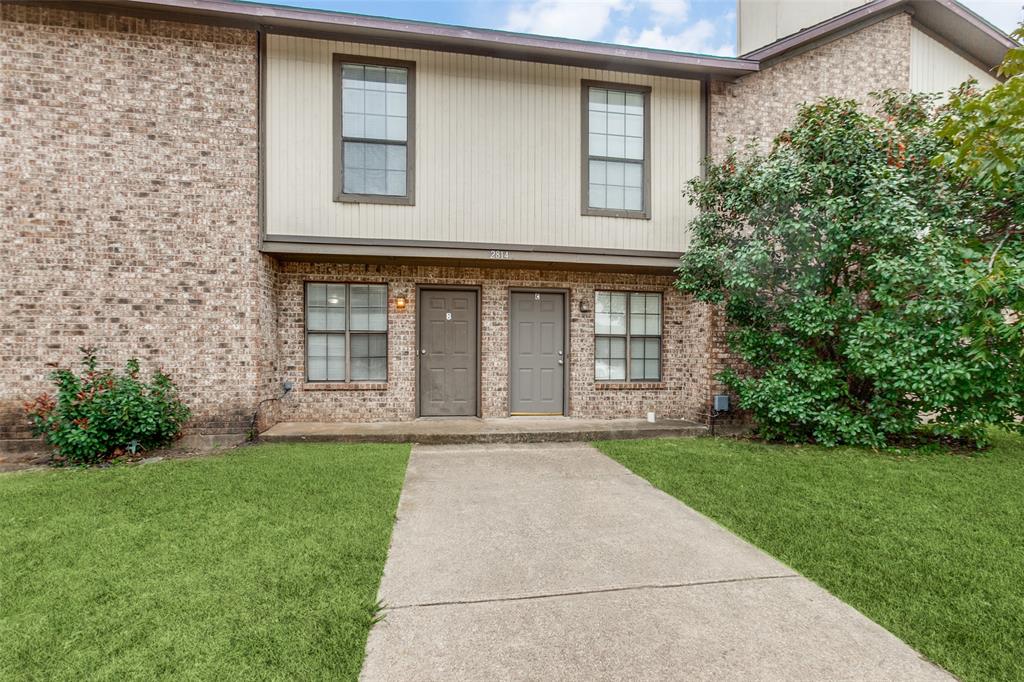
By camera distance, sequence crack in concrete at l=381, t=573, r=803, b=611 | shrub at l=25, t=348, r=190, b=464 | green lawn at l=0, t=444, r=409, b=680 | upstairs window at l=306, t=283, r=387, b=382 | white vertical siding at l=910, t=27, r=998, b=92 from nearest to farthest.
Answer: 1. green lawn at l=0, t=444, r=409, b=680
2. crack in concrete at l=381, t=573, r=803, b=611
3. shrub at l=25, t=348, r=190, b=464
4. upstairs window at l=306, t=283, r=387, b=382
5. white vertical siding at l=910, t=27, r=998, b=92

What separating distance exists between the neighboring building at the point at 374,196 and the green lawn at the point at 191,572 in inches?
86.7

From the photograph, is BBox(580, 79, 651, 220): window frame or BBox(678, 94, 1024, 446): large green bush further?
BBox(580, 79, 651, 220): window frame

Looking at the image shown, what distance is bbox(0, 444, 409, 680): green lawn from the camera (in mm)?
2053

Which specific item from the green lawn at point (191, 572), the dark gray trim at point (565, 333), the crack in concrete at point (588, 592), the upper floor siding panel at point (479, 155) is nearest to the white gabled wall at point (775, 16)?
the upper floor siding panel at point (479, 155)

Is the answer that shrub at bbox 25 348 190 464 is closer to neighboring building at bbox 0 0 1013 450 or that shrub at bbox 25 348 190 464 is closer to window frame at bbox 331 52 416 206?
neighboring building at bbox 0 0 1013 450

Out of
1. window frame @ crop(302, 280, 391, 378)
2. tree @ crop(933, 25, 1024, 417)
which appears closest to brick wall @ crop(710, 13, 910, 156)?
tree @ crop(933, 25, 1024, 417)

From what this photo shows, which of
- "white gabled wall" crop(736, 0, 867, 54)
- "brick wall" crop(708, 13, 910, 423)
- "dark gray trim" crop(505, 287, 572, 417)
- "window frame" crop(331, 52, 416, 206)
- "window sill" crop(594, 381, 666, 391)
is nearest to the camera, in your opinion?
"window frame" crop(331, 52, 416, 206)

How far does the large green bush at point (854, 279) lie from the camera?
5.51 metres

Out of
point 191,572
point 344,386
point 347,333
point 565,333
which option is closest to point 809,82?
point 565,333

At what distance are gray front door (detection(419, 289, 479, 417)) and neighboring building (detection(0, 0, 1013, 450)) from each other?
0.04 metres

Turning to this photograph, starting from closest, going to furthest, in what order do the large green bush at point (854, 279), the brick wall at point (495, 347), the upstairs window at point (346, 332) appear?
the large green bush at point (854, 279), the brick wall at point (495, 347), the upstairs window at point (346, 332)

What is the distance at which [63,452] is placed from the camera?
536cm

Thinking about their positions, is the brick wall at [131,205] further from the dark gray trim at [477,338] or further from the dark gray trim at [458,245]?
the dark gray trim at [477,338]

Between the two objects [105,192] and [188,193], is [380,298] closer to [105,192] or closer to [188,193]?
[188,193]
